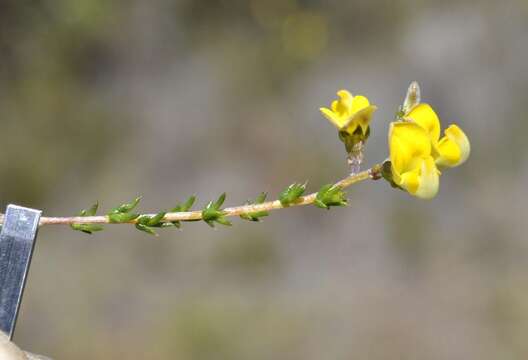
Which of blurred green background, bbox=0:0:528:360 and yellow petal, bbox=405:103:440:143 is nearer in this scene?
yellow petal, bbox=405:103:440:143

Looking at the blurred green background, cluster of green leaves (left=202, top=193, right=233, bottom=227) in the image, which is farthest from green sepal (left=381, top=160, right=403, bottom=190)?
the blurred green background

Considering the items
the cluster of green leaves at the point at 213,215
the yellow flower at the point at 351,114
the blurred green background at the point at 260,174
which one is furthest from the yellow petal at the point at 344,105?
the blurred green background at the point at 260,174

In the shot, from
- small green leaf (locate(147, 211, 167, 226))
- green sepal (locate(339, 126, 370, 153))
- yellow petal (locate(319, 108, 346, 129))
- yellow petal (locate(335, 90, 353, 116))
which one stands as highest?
yellow petal (locate(335, 90, 353, 116))

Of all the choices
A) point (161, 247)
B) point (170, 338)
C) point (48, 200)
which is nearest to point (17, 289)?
point (170, 338)

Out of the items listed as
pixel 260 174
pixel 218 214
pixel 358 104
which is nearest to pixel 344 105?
pixel 358 104

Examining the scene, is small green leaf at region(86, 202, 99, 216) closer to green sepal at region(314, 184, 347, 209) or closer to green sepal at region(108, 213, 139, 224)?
green sepal at region(108, 213, 139, 224)

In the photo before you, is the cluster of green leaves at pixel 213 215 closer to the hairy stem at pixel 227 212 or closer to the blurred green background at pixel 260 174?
the hairy stem at pixel 227 212
